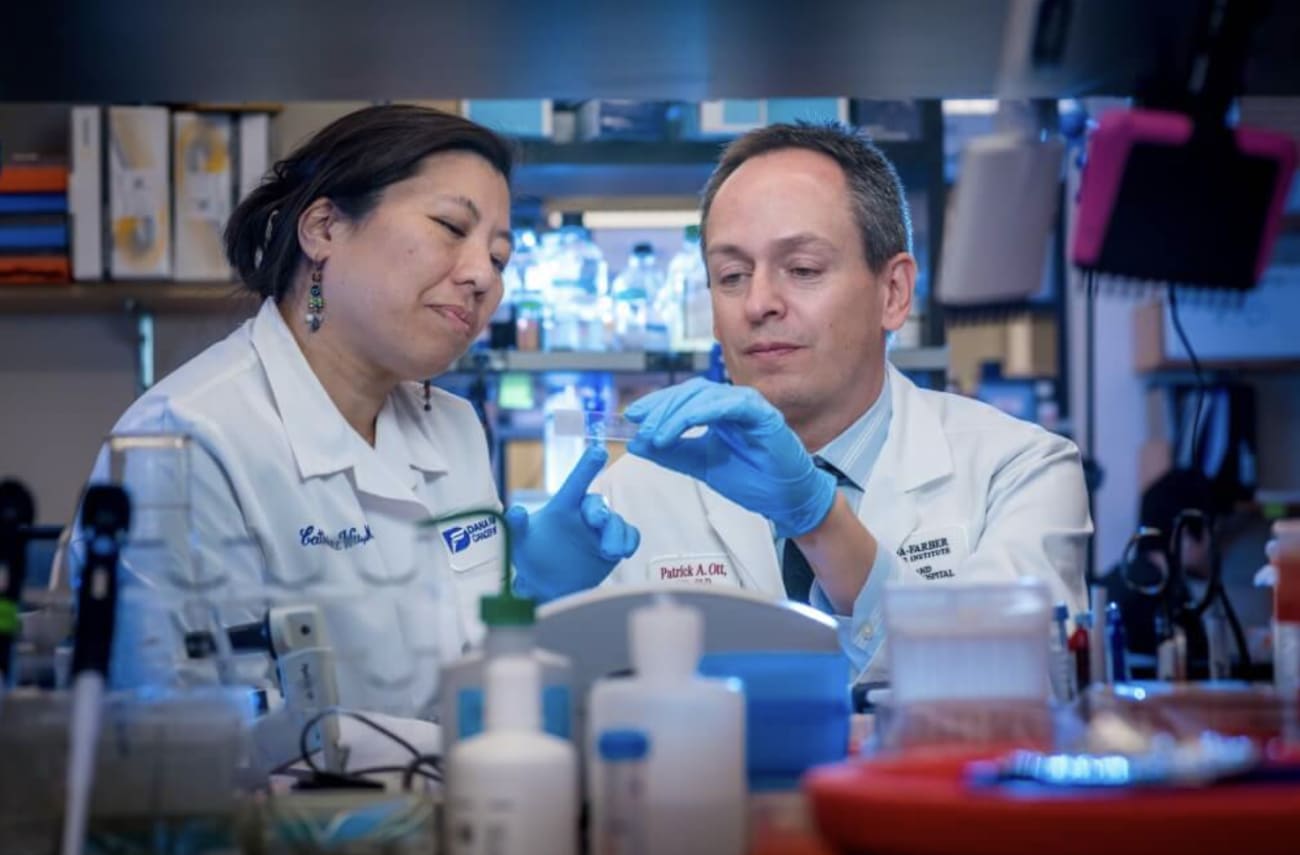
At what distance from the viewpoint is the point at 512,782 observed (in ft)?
2.80

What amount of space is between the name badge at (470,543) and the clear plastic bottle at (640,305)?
1322 mm

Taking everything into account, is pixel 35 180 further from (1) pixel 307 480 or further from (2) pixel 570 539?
(2) pixel 570 539

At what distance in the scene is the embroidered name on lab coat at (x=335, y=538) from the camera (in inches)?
79.0

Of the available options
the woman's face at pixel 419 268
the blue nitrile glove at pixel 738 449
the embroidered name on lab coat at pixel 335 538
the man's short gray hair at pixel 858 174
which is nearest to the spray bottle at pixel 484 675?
the blue nitrile glove at pixel 738 449

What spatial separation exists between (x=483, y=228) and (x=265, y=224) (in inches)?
13.1

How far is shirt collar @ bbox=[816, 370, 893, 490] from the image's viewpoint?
7.66ft

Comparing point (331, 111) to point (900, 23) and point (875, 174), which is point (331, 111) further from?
point (900, 23)

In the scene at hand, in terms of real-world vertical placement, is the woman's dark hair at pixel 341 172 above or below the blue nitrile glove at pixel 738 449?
above

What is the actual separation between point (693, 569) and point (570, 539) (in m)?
0.33

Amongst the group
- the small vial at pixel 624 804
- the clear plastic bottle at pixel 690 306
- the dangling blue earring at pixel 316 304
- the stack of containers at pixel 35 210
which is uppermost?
the stack of containers at pixel 35 210

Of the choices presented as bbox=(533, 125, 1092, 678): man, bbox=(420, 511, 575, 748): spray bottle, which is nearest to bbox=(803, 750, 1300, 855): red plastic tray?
bbox=(420, 511, 575, 748): spray bottle

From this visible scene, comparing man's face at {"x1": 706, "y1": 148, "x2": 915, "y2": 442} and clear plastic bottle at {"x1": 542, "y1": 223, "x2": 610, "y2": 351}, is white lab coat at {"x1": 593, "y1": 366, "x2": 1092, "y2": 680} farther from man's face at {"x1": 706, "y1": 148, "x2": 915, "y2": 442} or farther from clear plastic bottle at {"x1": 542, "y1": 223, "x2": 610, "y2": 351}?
clear plastic bottle at {"x1": 542, "y1": 223, "x2": 610, "y2": 351}

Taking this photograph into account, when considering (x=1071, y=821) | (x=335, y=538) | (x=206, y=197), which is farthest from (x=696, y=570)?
(x=206, y=197)

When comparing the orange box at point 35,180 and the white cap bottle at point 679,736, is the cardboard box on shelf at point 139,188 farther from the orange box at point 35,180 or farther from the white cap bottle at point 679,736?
the white cap bottle at point 679,736
